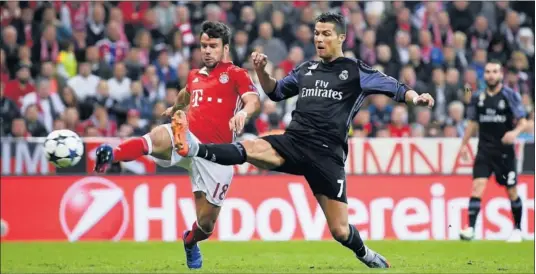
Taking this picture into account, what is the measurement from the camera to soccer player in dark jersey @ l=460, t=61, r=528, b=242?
15102 millimetres

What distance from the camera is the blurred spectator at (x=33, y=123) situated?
17.2 m

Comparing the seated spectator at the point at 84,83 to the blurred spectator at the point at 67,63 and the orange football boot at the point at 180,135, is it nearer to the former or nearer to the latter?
the blurred spectator at the point at 67,63

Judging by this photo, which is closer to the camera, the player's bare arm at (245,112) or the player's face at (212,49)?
the player's bare arm at (245,112)

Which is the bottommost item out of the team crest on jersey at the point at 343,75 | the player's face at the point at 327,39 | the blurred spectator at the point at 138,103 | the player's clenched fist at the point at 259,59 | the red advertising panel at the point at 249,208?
the red advertising panel at the point at 249,208

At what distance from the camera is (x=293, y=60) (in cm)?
Result: 1914

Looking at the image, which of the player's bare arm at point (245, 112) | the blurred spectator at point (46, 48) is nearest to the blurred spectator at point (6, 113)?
the blurred spectator at point (46, 48)

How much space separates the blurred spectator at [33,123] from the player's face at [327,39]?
7.92 metres

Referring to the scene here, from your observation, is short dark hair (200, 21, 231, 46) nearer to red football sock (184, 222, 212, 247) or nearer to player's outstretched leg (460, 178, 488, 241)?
red football sock (184, 222, 212, 247)

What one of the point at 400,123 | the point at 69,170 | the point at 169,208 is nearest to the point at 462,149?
the point at 400,123

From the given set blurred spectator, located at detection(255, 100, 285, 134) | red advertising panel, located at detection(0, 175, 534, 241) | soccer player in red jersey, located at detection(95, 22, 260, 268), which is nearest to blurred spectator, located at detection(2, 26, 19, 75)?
red advertising panel, located at detection(0, 175, 534, 241)

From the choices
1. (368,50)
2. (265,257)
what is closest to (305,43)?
(368,50)

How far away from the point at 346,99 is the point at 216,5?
994 centimetres

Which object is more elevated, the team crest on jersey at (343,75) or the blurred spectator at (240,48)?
the team crest on jersey at (343,75)

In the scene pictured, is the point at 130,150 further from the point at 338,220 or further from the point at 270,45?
the point at 270,45
